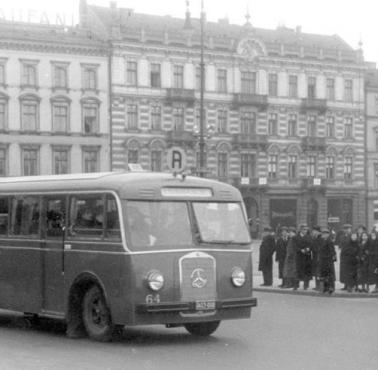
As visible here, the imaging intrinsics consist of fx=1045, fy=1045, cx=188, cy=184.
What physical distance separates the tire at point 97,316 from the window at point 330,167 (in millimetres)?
61218

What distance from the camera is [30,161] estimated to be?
6250 centimetres

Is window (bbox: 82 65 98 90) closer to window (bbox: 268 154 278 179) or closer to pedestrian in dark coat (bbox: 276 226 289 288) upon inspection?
window (bbox: 268 154 278 179)

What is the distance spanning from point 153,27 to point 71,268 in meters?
56.1

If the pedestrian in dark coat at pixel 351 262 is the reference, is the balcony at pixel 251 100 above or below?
above

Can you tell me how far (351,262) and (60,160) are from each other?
4242 cm

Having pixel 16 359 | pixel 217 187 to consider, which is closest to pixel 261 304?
pixel 217 187

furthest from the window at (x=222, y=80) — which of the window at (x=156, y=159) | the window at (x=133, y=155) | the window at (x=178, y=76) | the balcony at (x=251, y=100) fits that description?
the window at (x=133, y=155)

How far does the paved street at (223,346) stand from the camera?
11523mm

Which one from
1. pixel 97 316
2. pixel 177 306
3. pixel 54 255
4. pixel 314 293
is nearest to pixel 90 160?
pixel 314 293

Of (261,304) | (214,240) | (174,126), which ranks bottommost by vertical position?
(261,304)

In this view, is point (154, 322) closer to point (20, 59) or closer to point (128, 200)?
point (128, 200)

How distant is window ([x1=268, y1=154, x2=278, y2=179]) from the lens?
71.6 m

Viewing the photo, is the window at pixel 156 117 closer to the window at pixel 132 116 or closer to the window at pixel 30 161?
the window at pixel 132 116

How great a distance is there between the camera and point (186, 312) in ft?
43.8
